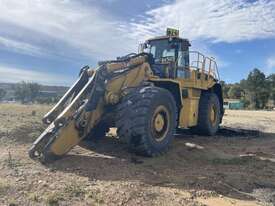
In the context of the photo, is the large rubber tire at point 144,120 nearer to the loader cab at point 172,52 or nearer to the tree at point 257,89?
the loader cab at point 172,52

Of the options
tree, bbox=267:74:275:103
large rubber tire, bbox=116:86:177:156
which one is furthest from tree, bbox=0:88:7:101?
large rubber tire, bbox=116:86:177:156

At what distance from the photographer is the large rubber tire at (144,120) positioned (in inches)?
334

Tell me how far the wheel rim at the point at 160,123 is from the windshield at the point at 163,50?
2775mm

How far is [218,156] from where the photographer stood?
1002 centimetres

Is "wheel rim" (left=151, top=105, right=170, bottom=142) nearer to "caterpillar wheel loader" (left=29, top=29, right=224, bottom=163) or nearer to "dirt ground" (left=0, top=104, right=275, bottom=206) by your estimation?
"caterpillar wheel loader" (left=29, top=29, right=224, bottom=163)

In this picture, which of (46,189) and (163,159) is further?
(163,159)

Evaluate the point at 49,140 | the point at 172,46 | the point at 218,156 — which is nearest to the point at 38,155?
the point at 49,140

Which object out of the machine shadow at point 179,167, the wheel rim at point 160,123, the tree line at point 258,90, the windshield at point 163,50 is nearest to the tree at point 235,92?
the tree line at point 258,90

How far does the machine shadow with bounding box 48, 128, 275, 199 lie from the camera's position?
735 centimetres

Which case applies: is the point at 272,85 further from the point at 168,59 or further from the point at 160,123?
the point at 160,123

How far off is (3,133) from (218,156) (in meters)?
5.94

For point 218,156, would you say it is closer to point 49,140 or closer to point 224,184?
point 224,184

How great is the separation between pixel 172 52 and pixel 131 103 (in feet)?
13.3

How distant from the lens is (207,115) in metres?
13.6
